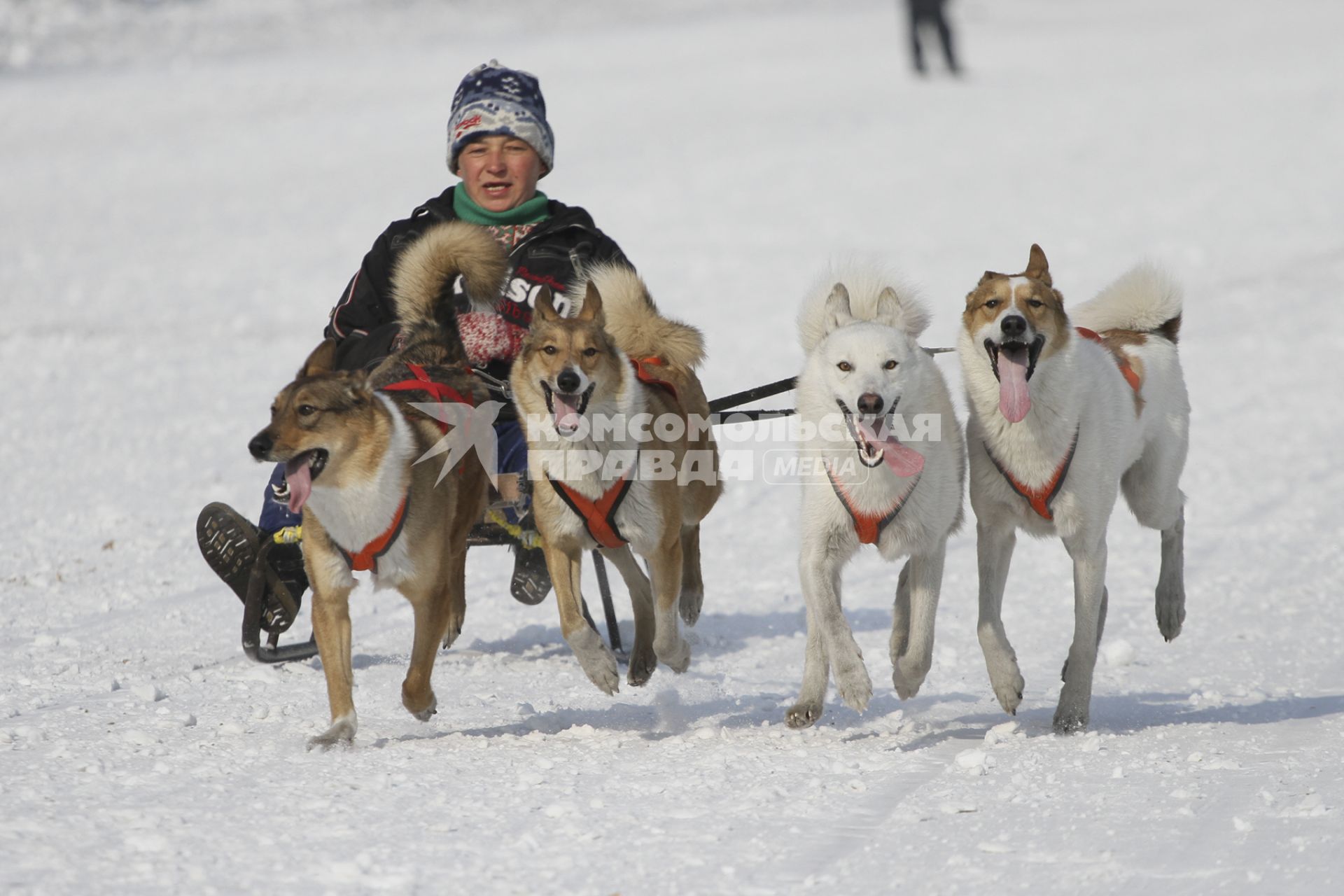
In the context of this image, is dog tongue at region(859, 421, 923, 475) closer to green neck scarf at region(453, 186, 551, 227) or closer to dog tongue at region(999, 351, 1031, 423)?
dog tongue at region(999, 351, 1031, 423)

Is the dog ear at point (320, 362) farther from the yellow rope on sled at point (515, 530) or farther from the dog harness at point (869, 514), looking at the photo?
the dog harness at point (869, 514)

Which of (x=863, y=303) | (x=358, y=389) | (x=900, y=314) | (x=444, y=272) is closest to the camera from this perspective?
(x=358, y=389)

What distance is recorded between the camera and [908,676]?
4449 millimetres

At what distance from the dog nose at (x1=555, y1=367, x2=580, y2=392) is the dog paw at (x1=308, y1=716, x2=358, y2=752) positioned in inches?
47.1

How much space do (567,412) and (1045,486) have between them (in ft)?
4.99

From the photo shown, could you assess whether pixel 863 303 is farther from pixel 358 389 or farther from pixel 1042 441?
pixel 358 389

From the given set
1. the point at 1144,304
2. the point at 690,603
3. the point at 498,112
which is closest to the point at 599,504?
the point at 690,603

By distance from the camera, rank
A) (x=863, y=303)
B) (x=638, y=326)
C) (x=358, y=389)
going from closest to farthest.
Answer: (x=358, y=389), (x=863, y=303), (x=638, y=326)

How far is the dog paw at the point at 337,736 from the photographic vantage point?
4207 millimetres

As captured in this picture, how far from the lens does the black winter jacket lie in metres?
5.56

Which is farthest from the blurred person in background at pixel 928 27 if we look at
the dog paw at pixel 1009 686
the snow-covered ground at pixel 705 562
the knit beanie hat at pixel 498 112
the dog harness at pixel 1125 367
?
the dog paw at pixel 1009 686

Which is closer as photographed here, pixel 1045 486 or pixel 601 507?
pixel 1045 486

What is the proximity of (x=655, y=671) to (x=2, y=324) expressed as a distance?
8875mm

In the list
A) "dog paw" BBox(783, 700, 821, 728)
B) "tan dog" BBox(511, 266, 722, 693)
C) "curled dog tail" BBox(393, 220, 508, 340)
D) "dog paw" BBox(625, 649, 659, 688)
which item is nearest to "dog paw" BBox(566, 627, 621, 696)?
"tan dog" BBox(511, 266, 722, 693)
